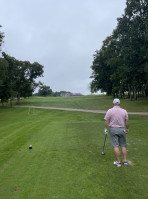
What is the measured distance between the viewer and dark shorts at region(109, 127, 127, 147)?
6.02m

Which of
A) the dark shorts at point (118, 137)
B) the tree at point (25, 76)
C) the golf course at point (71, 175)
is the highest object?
the tree at point (25, 76)

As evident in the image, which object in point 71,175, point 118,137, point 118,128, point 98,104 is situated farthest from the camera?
point 98,104

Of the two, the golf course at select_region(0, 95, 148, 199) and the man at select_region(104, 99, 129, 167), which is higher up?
the man at select_region(104, 99, 129, 167)

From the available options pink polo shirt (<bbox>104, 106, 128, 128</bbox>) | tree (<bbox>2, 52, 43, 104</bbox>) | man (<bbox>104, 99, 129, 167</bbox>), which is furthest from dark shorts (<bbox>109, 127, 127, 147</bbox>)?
tree (<bbox>2, 52, 43, 104</bbox>)

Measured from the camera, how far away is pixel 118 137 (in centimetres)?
614

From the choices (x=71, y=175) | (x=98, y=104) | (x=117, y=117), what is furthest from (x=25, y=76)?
(x=71, y=175)

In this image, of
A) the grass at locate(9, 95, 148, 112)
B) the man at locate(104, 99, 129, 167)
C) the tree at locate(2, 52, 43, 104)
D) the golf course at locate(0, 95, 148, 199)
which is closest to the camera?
the golf course at locate(0, 95, 148, 199)

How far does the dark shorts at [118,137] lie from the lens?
6.02 m

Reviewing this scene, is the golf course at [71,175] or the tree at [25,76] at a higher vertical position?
the tree at [25,76]

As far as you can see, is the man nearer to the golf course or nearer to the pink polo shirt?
the pink polo shirt

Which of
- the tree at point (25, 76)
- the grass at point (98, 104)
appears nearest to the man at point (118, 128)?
the grass at point (98, 104)

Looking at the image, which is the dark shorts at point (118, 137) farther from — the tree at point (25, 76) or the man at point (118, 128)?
the tree at point (25, 76)

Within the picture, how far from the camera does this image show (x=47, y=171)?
17.6ft

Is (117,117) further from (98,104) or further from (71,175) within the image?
(98,104)
